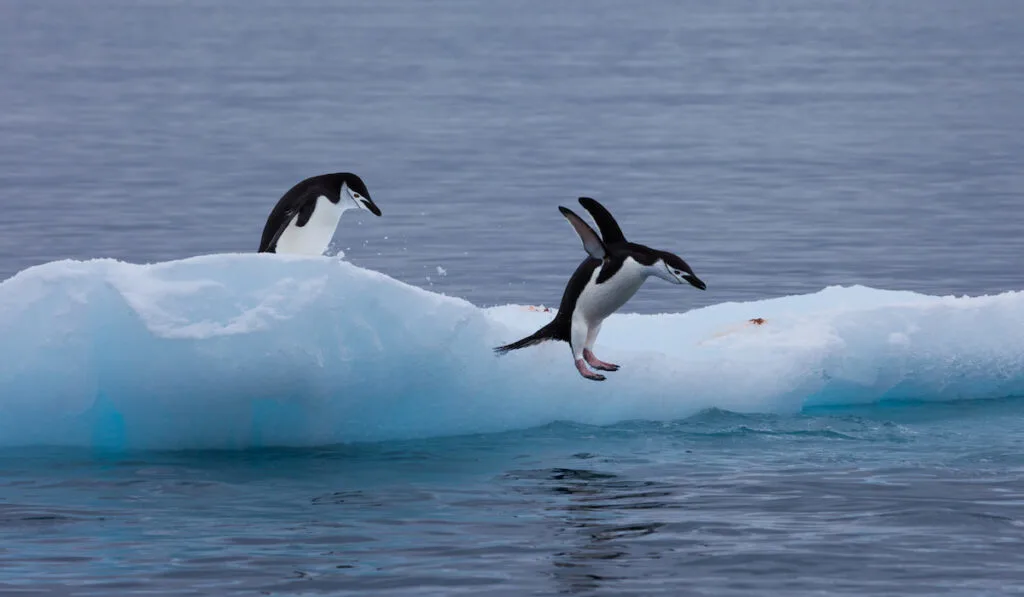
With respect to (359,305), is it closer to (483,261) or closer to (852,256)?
(483,261)

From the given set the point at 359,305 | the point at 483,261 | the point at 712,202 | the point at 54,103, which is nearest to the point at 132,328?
the point at 359,305

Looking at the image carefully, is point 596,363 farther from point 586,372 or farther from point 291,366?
point 291,366

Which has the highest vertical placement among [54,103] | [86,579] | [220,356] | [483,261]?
[54,103]

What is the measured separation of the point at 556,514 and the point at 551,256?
11727 millimetres

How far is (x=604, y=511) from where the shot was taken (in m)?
8.98

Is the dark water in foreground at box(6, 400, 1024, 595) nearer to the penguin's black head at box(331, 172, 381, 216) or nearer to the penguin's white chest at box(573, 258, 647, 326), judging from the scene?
the penguin's white chest at box(573, 258, 647, 326)

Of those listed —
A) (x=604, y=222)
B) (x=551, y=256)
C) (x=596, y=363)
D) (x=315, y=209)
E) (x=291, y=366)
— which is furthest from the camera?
(x=551, y=256)

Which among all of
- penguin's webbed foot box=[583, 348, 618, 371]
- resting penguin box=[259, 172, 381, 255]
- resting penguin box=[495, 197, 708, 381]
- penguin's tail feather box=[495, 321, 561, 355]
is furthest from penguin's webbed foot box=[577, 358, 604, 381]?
resting penguin box=[259, 172, 381, 255]

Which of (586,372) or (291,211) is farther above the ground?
(291,211)

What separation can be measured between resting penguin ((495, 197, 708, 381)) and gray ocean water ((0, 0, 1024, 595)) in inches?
21.4

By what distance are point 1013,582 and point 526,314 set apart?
4.99m

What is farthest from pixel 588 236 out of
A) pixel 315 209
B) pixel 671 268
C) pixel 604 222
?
pixel 315 209

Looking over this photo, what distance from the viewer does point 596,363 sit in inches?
416

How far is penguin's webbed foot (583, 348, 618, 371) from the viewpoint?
10500mm
